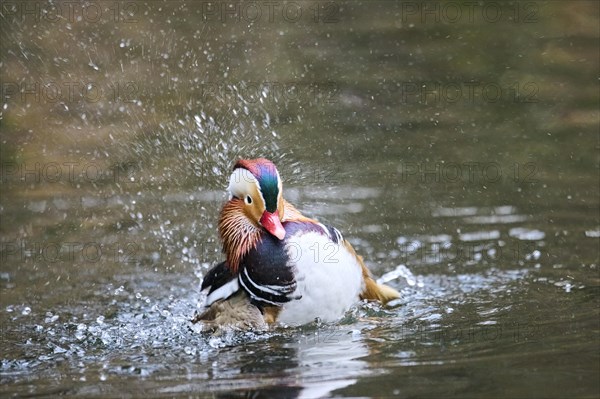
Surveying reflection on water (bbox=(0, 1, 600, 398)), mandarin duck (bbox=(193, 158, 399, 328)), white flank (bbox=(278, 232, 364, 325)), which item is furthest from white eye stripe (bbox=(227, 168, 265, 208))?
reflection on water (bbox=(0, 1, 600, 398))

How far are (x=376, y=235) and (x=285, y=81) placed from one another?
104 inches

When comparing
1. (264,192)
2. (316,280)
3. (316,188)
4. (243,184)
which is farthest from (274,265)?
(316,188)

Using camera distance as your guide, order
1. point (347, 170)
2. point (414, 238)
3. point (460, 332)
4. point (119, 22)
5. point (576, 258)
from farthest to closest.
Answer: point (119, 22)
point (347, 170)
point (414, 238)
point (576, 258)
point (460, 332)

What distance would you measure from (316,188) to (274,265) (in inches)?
111

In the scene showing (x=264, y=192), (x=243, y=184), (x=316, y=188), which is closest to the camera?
(x=264, y=192)

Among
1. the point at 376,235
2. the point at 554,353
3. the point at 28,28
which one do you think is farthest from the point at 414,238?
the point at 28,28

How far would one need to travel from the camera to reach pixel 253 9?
37.1 feet

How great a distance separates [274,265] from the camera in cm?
600

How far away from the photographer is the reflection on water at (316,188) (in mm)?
5219

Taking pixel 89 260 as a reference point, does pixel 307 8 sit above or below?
above

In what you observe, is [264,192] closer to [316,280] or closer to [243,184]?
[243,184]

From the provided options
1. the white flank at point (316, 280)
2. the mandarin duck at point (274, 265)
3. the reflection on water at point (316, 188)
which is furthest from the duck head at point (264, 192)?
the reflection on water at point (316, 188)

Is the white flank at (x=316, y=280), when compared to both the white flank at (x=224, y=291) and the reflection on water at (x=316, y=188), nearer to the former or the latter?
the reflection on water at (x=316, y=188)

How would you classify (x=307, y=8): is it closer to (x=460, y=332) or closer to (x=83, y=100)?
(x=83, y=100)
